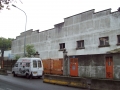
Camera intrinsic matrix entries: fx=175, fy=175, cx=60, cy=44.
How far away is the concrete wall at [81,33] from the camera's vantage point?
22.3 m

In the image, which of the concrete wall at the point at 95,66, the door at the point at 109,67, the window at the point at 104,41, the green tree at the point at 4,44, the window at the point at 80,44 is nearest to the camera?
the concrete wall at the point at 95,66

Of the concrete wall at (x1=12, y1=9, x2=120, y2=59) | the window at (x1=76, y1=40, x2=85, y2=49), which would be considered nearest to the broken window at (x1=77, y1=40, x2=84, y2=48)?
the window at (x1=76, y1=40, x2=85, y2=49)

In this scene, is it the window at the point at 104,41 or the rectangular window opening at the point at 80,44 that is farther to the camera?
the rectangular window opening at the point at 80,44

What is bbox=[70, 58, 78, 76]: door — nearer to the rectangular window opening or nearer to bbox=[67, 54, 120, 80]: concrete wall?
bbox=[67, 54, 120, 80]: concrete wall

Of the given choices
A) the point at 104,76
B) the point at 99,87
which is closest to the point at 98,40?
the point at 104,76

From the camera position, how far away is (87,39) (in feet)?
83.0

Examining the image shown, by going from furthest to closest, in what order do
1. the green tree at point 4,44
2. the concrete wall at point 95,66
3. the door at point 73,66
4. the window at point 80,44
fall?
the green tree at point 4,44, the window at point 80,44, the door at point 73,66, the concrete wall at point 95,66

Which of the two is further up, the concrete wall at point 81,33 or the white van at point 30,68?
the concrete wall at point 81,33

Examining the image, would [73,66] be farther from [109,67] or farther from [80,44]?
[80,44]

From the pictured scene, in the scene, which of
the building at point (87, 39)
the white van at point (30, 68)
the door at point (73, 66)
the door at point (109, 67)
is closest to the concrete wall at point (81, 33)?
the building at point (87, 39)

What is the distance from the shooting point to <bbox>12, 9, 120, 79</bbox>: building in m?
18.2

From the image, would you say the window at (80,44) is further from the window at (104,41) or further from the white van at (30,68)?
the white van at (30,68)

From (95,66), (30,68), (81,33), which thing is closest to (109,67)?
(95,66)

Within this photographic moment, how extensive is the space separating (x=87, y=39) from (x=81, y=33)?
1.62 metres
